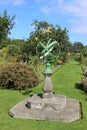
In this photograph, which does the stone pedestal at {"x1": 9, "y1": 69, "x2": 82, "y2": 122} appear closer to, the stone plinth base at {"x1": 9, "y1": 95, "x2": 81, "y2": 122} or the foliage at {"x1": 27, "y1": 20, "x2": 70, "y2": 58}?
the stone plinth base at {"x1": 9, "y1": 95, "x2": 81, "y2": 122}

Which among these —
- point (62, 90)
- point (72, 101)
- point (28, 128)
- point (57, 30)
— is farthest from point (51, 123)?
point (57, 30)

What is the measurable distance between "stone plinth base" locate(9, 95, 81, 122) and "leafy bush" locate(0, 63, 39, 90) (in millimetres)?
4943

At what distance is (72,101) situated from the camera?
1159 centimetres

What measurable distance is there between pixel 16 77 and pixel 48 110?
6.36 meters

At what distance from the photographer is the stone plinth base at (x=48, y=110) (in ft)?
29.7

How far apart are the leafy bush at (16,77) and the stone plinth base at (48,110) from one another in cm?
494

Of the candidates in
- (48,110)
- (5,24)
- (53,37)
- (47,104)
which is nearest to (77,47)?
(53,37)

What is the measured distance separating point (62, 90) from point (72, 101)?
3131 mm

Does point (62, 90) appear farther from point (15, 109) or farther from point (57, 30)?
point (57, 30)

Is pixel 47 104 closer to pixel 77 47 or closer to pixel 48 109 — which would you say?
pixel 48 109

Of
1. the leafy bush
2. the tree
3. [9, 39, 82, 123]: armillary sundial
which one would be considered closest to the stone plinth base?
[9, 39, 82, 123]: armillary sundial

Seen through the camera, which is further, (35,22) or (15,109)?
(35,22)

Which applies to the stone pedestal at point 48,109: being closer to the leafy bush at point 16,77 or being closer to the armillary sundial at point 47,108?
the armillary sundial at point 47,108

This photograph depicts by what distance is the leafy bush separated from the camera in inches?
616
